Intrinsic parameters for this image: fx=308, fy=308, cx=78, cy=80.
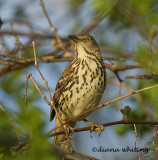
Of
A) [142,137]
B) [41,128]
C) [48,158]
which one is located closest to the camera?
[48,158]

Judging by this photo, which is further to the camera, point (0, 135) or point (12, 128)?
point (12, 128)

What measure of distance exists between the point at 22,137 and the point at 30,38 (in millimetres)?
5237

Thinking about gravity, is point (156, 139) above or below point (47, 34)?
below

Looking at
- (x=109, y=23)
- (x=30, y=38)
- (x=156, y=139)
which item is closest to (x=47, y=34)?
(x=30, y=38)

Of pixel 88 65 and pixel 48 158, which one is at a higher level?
pixel 88 65

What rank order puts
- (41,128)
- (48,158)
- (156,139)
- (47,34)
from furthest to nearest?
1. (47,34)
2. (156,139)
3. (41,128)
4. (48,158)

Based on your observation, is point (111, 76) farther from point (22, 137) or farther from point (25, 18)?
point (22, 137)

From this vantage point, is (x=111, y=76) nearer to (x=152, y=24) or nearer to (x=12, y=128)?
(x=152, y=24)

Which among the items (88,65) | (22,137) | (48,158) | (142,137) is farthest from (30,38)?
(48,158)

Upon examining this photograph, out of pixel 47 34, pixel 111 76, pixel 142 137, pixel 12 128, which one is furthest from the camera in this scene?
pixel 47 34

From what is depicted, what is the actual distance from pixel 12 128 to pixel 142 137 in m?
2.85

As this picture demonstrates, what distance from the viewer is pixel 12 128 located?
2.04 m

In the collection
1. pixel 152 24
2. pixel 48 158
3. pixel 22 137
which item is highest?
pixel 152 24

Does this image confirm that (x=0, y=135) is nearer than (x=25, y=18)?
Yes
